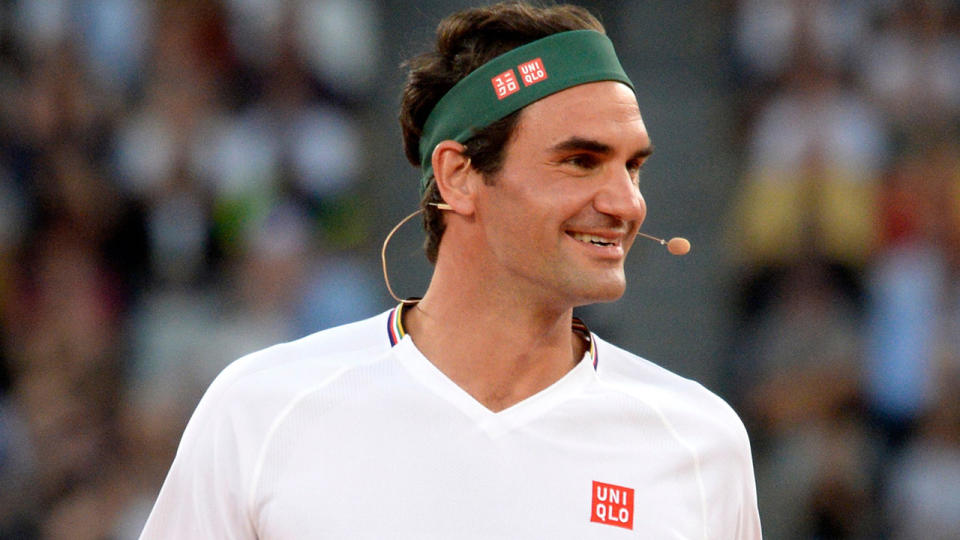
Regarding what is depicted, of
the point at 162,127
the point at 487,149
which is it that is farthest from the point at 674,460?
the point at 162,127

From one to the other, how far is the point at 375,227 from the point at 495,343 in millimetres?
4118

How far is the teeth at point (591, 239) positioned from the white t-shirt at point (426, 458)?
323 millimetres

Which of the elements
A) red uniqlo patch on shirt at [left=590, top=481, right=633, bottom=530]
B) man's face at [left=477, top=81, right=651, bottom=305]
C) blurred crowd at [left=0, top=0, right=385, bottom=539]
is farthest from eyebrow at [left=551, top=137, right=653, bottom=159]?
blurred crowd at [left=0, top=0, right=385, bottom=539]

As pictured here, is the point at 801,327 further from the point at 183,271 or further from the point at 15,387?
the point at 15,387

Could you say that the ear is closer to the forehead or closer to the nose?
the forehead

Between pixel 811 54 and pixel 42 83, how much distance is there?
3.96 m

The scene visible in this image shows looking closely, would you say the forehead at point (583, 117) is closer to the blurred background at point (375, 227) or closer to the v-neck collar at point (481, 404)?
the v-neck collar at point (481, 404)

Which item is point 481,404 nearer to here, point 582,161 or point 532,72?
point 582,161

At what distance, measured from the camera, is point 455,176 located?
3.07 meters

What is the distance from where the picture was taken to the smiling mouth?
9.52 feet

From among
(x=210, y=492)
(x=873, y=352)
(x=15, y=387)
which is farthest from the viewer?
(x=873, y=352)

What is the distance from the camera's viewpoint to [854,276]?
6.78 m

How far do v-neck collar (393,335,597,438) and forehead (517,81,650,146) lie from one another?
0.53m

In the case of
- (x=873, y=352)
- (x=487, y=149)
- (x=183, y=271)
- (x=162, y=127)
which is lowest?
(x=873, y=352)
